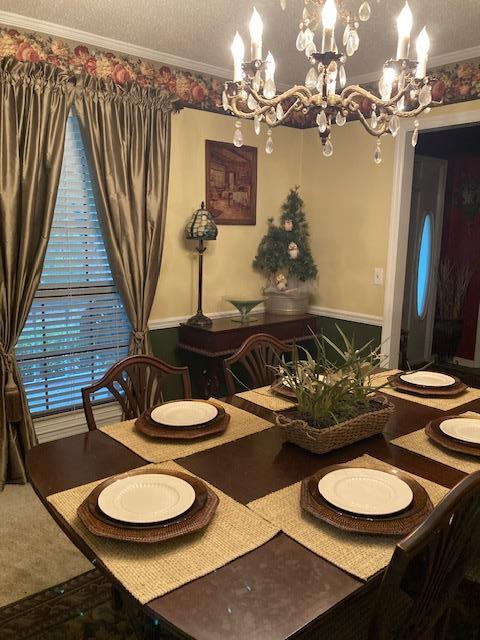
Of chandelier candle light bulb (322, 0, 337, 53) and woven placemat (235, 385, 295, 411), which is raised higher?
chandelier candle light bulb (322, 0, 337, 53)

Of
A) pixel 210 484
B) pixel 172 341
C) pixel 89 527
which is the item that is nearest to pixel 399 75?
pixel 210 484

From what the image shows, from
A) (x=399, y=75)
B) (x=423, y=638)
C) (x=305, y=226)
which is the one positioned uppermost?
(x=399, y=75)

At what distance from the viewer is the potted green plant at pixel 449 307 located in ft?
17.6

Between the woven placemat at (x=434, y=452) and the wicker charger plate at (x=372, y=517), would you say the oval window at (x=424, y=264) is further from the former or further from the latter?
the wicker charger plate at (x=372, y=517)

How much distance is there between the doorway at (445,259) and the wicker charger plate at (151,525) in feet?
14.0

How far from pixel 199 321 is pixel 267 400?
1461 mm

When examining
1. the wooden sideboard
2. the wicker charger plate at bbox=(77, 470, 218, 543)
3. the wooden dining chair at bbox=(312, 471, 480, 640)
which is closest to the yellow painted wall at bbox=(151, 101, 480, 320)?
the wooden sideboard

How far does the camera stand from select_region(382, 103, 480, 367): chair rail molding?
347cm

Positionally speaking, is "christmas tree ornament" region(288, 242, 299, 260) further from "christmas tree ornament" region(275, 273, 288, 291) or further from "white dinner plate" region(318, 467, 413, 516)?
"white dinner plate" region(318, 467, 413, 516)

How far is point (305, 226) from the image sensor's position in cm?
420

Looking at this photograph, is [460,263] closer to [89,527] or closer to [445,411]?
[445,411]

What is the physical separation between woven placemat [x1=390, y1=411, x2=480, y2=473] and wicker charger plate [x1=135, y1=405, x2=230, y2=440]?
0.60 m

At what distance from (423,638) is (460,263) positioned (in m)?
4.76

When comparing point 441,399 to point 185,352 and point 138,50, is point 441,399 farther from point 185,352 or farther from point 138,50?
point 138,50
